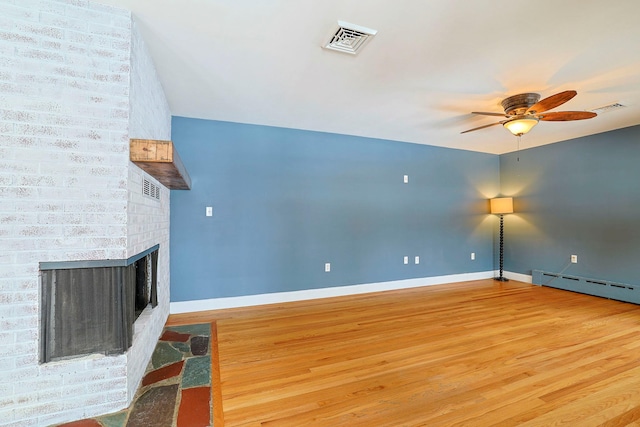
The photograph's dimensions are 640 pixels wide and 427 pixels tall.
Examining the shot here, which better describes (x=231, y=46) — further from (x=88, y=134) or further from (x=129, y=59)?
(x=88, y=134)

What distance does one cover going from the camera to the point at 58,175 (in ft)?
5.05

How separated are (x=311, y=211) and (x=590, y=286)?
4277 millimetres

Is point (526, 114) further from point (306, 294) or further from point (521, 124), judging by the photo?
point (306, 294)

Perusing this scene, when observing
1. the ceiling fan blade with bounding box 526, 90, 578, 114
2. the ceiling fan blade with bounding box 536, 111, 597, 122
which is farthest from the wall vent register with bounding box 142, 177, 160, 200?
the ceiling fan blade with bounding box 536, 111, 597, 122

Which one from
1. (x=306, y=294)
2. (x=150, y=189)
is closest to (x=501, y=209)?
(x=306, y=294)

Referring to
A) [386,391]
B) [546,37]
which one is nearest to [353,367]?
[386,391]

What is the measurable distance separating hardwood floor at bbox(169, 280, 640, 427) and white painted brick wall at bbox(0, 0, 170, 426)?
0.91 meters

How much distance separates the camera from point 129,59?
1.67 m

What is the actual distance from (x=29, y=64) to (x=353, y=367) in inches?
108

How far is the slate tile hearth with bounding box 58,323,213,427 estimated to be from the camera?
1.54 metres

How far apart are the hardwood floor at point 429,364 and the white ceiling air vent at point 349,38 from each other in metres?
2.35

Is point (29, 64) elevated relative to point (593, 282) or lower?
elevated

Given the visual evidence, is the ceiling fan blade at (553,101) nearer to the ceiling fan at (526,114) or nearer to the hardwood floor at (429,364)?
the ceiling fan at (526,114)

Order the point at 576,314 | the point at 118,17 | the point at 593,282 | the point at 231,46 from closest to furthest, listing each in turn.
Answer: the point at 118,17, the point at 231,46, the point at 576,314, the point at 593,282
